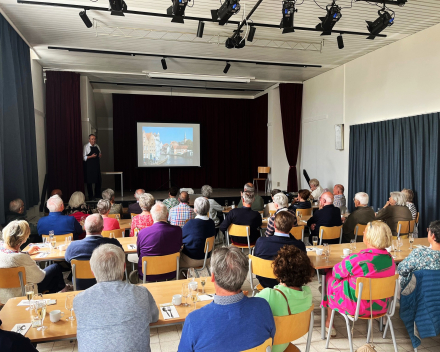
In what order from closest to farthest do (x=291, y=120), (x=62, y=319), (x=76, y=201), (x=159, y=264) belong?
(x=62, y=319), (x=159, y=264), (x=76, y=201), (x=291, y=120)

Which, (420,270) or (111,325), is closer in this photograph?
(111,325)

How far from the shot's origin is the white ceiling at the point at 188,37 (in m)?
5.66

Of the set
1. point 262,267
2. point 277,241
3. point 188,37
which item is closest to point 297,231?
point 277,241

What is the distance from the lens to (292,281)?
7.02 ft

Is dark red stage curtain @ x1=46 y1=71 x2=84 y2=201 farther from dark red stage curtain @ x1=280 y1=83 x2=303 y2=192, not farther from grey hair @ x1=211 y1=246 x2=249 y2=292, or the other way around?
grey hair @ x1=211 y1=246 x2=249 y2=292

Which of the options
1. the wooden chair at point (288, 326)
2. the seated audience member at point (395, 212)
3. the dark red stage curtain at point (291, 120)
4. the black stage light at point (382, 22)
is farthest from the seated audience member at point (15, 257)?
the dark red stage curtain at point (291, 120)

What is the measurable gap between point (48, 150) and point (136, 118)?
4.53 m

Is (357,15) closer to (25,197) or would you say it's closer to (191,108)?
(25,197)

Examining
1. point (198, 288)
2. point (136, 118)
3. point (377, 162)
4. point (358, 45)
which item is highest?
point (358, 45)

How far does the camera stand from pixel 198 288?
262 centimetres

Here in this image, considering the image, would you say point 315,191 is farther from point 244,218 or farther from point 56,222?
point 56,222

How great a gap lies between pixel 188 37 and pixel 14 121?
363 centimetres

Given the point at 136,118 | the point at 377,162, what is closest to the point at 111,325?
the point at 377,162

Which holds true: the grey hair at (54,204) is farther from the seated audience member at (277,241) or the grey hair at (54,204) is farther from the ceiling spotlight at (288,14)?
the ceiling spotlight at (288,14)
